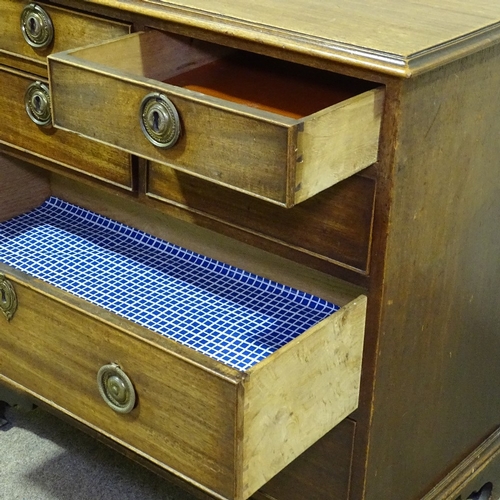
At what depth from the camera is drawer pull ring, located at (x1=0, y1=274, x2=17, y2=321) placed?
1200 mm

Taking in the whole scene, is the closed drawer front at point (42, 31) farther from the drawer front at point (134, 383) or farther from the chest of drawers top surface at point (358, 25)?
the drawer front at point (134, 383)

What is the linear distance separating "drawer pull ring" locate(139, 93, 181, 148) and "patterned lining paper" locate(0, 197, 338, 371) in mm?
284

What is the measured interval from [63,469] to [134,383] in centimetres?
55

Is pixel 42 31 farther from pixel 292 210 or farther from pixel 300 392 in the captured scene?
pixel 300 392

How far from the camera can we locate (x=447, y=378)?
Answer: 128cm

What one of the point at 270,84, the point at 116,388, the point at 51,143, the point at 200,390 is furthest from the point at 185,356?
the point at 51,143

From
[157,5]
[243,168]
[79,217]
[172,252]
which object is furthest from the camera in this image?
[79,217]

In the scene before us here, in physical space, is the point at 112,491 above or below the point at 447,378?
below

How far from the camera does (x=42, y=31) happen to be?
4.22 feet

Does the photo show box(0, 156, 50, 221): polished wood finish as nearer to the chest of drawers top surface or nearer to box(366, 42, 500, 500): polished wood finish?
the chest of drawers top surface

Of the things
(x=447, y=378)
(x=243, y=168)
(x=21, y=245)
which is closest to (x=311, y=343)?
(x=243, y=168)

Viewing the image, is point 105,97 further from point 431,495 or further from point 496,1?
point 431,495

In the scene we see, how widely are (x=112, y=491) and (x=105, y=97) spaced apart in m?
0.73

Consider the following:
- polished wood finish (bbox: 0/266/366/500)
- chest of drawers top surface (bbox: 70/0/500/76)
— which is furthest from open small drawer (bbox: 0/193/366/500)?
chest of drawers top surface (bbox: 70/0/500/76)
